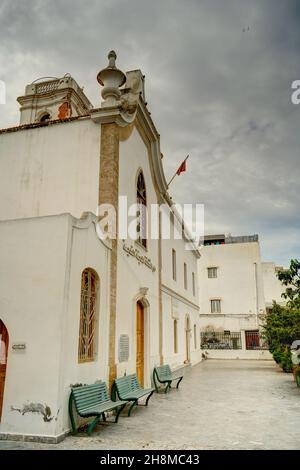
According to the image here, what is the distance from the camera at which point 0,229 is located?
268 inches

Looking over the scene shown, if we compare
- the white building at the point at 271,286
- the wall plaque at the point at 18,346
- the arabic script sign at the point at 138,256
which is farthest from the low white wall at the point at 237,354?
the wall plaque at the point at 18,346

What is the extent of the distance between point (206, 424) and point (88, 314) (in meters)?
3.12

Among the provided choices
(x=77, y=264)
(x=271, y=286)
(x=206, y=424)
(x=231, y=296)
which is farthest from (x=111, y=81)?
(x=271, y=286)

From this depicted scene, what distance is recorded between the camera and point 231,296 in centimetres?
3234

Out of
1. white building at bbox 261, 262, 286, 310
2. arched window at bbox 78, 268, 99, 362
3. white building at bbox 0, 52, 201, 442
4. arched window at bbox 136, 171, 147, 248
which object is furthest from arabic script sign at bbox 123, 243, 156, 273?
white building at bbox 261, 262, 286, 310

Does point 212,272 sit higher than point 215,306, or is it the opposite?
point 212,272

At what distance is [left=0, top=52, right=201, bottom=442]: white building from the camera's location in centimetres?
601

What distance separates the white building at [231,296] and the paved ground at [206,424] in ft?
61.5

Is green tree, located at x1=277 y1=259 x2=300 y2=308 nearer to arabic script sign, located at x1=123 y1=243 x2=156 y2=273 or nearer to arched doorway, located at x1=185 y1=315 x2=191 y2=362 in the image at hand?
arabic script sign, located at x1=123 y1=243 x2=156 y2=273

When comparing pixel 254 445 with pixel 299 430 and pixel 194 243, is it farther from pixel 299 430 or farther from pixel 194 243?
pixel 194 243

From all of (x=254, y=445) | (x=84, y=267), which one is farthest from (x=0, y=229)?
(x=254, y=445)

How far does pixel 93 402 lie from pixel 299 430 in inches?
146

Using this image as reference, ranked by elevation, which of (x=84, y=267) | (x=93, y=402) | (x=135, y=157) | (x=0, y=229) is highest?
(x=135, y=157)

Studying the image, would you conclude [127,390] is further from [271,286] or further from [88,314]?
[271,286]
